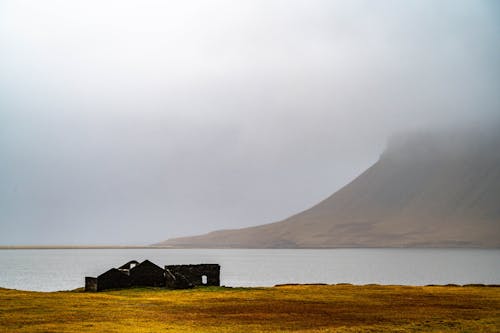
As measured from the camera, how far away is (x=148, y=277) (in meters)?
78.6

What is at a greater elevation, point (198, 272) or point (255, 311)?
point (198, 272)

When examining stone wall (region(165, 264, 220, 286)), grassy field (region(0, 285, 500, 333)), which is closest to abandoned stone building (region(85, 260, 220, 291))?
stone wall (region(165, 264, 220, 286))

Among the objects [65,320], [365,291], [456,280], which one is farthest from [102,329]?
[456,280]

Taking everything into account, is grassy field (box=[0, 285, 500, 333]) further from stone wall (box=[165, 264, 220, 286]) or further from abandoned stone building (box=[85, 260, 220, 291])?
stone wall (box=[165, 264, 220, 286])

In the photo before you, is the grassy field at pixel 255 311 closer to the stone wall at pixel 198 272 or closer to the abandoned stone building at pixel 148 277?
the abandoned stone building at pixel 148 277

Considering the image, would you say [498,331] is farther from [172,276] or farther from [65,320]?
[172,276]

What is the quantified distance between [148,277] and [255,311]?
1148 inches

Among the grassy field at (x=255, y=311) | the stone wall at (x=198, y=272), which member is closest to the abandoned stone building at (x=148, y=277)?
the stone wall at (x=198, y=272)

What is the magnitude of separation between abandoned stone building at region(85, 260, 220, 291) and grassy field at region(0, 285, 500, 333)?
8.79 ft

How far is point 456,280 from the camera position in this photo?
519ft

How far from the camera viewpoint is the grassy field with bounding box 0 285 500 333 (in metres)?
42.8

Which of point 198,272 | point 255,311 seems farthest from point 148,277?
point 255,311

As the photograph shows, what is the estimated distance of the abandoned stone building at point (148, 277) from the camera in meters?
75.6

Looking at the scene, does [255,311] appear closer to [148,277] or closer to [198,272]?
[148,277]
